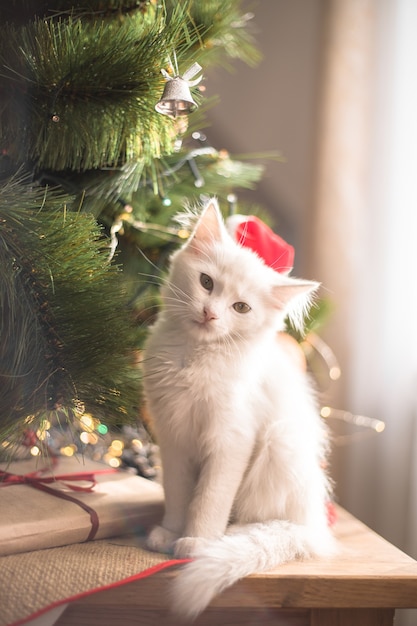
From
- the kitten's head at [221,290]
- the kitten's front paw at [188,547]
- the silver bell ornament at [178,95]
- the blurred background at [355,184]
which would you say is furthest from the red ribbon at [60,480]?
the blurred background at [355,184]

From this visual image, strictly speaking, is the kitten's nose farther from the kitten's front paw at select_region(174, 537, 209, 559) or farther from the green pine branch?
the kitten's front paw at select_region(174, 537, 209, 559)

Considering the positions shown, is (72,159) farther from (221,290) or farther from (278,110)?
(278,110)

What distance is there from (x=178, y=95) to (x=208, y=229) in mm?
191

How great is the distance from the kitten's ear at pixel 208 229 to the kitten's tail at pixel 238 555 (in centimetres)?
38

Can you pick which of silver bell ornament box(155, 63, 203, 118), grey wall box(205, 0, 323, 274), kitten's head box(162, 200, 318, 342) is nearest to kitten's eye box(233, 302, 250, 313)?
kitten's head box(162, 200, 318, 342)

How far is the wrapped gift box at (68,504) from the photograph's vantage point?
0.73 m

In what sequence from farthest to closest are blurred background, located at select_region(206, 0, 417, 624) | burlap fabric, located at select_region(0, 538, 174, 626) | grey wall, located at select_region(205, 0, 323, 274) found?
grey wall, located at select_region(205, 0, 323, 274), blurred background, located at select_region(206, 0, 417, 624), burlap fabric, located at select_region(0, 538, 174, 626)

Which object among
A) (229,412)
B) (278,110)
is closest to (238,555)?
(229,412)

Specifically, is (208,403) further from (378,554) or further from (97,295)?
(378,554)

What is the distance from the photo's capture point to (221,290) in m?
0.77

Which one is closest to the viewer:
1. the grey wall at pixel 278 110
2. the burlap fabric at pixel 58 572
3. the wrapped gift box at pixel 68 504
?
the burlap fabric at pixel 58 572

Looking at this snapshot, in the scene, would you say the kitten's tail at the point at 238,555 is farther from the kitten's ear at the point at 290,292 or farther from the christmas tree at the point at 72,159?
the kitten's ear at the point at 290,292

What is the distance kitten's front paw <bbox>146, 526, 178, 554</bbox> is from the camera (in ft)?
2.42

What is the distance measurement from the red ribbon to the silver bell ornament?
0.52 m
